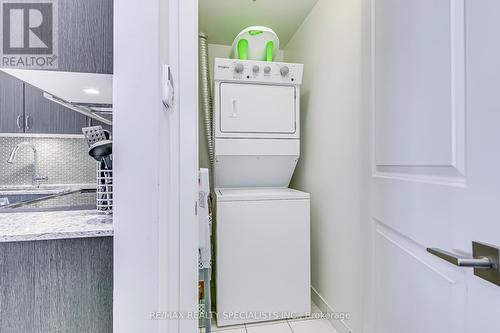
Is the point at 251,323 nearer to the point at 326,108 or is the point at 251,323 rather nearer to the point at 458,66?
the point at 326,108

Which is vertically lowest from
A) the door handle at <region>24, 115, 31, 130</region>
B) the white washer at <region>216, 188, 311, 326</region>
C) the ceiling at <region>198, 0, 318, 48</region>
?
the white washer at <region>216, 188, 311, 326</region>

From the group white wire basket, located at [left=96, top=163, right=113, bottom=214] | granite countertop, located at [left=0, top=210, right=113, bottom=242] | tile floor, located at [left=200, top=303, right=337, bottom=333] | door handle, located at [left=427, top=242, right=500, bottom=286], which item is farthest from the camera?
tile floor, located at [left=200, top=303, right=337, bottom=333]

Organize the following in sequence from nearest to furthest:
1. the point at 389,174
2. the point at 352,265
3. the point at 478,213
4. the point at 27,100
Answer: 1. the point at 478,213
2. the point at 389,174
3. the point at 27,100
4. the point at 352,265

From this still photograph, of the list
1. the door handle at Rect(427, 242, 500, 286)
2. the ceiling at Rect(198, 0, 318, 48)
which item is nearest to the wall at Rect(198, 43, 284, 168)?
the ceiling at Rect(198, 0, 318, 48)

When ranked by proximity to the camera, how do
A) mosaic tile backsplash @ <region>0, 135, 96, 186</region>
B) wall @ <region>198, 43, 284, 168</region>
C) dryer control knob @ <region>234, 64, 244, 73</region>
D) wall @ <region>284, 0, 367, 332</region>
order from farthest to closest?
wall @ <region>198, 43, 284, 168</region>
dryer control knob @ <region>234, 64, 244, 73</region>
wall @ <region>284, 0, 367, 332</region>
mosaic tile backsplash @ <region>0, 135, 96, 186</region>

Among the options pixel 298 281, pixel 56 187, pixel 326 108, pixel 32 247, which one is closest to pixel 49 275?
pixel 32 247

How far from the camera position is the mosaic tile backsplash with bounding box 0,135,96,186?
1.45m

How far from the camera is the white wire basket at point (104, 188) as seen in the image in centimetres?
90

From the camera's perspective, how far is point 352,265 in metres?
1.65

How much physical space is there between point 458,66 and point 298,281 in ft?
5.82

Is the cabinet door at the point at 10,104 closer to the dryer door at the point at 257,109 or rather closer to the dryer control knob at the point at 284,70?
the dryer door at the point at 257,109

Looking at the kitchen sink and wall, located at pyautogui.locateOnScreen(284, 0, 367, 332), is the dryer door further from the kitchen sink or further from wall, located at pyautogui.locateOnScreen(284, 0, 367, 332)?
the kitchen sink

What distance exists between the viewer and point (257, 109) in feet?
6.95

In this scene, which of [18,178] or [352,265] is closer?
[18,178]
